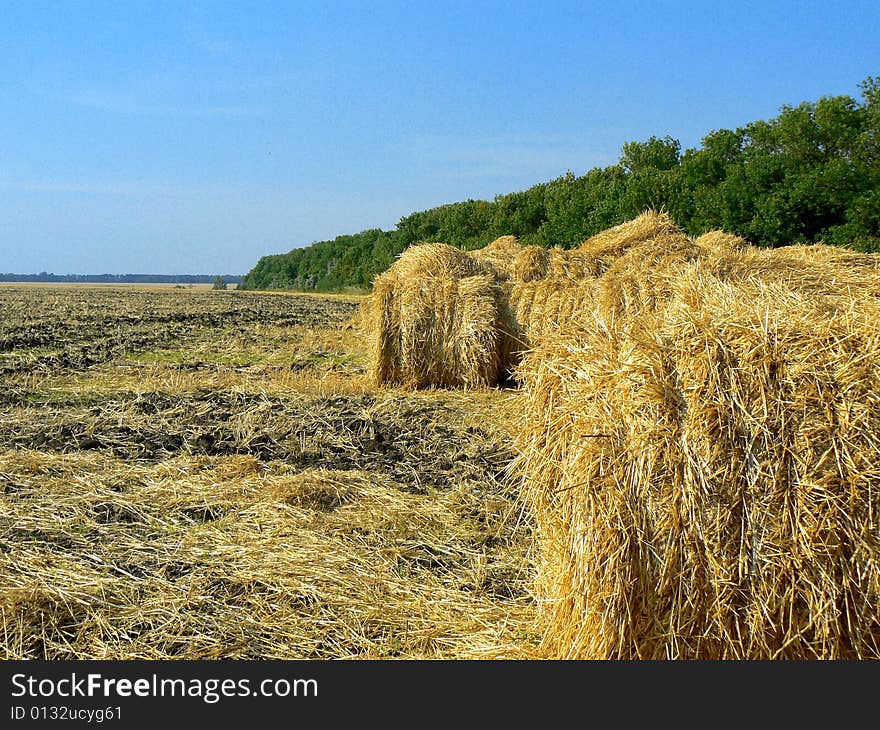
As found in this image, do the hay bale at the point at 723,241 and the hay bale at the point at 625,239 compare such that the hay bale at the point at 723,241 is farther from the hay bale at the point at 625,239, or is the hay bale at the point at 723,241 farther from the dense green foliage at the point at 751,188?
the dense green foliage at the point at 751,188

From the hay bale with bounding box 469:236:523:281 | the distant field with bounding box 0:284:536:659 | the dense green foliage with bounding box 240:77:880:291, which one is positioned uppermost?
the dense green foliage with bounding box 240:77:880:291

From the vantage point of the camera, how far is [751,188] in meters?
30.7

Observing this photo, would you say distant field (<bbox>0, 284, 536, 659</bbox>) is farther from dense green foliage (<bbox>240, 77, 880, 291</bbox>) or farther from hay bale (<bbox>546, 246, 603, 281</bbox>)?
dense green foliage (<bbox>240, 77, 880, 291</bbox>)

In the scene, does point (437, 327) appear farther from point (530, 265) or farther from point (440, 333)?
point (530, 265)

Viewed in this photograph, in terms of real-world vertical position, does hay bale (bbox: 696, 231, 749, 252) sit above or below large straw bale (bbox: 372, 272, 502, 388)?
above

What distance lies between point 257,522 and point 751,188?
95.8 ft

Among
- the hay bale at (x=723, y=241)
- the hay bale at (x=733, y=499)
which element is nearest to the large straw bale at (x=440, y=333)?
the hay bale at (x=723, y=241)

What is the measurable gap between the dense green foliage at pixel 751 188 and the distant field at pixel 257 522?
34.5 feet

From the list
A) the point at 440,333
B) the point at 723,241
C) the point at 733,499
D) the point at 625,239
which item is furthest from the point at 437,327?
the point at 733,499

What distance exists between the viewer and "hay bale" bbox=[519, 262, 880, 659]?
3.33 meters

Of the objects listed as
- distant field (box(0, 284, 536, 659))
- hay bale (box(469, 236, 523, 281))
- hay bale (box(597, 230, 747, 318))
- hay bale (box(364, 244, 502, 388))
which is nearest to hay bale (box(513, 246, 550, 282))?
hay bale (box(469, 236, 523, 281))

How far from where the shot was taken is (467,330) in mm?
11203

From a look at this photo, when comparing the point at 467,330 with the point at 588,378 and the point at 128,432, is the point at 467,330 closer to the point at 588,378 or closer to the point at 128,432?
the point at 128,432

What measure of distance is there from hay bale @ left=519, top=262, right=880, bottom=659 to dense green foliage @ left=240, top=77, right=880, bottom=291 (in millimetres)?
15307
